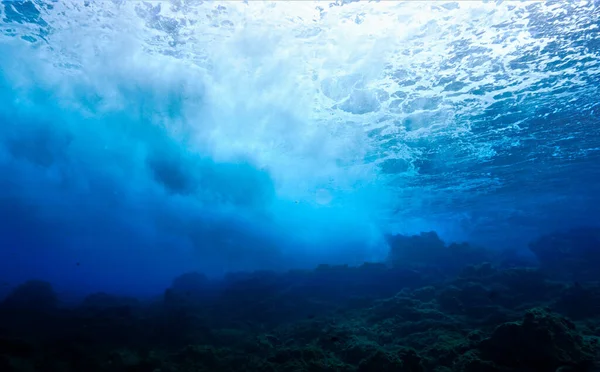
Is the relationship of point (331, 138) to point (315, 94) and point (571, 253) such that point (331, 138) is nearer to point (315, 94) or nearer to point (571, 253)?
point (315, 94)

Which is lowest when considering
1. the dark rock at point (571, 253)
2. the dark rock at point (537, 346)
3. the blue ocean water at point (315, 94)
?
the dark rock at point (537, 346)

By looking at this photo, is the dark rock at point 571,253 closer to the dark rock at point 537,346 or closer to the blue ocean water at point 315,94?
the blue ocean water at point 315,94

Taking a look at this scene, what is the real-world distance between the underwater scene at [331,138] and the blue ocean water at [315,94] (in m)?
0.12

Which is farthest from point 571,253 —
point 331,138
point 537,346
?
point 537,346

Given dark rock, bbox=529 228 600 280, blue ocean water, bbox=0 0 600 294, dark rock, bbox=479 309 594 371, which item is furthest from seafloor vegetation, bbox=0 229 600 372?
blue ocean water, bbox=0 0 600 294

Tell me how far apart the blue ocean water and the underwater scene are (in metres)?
0.12

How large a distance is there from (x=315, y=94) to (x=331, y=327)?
1211 cm

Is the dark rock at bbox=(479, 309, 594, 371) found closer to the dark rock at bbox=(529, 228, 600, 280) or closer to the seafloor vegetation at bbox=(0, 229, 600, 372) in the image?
the seafloor vegetation at bbox=(0, 229, 600, 372)

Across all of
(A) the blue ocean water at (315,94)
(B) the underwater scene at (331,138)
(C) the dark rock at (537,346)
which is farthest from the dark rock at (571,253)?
(C) the dark rock at (537,346)

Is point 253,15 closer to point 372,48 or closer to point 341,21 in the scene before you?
point 341,21

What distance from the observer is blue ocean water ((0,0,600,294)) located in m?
11.7

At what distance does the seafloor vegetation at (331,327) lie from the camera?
733 centimetres

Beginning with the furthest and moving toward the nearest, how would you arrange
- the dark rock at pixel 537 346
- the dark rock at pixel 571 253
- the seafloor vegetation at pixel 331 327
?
the dark rock at pixel 571 253, the seafloor vegetation at pixel 331 327, the dark rock at pixel 537 346

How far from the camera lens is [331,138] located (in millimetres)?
22703
